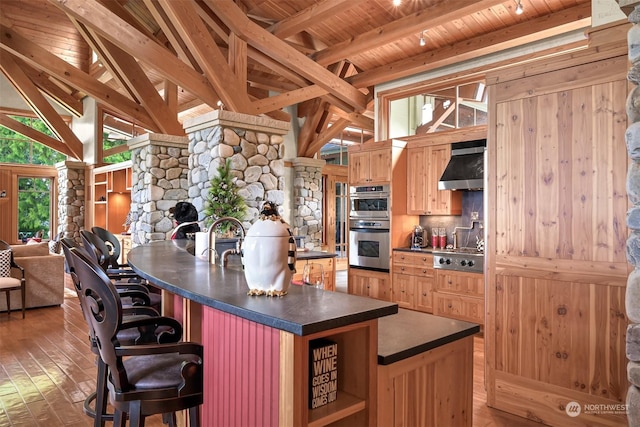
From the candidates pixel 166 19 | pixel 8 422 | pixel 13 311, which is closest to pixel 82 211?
pixel 13 311

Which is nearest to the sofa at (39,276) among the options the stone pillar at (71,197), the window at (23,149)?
→ the stone pillar at (71,197)

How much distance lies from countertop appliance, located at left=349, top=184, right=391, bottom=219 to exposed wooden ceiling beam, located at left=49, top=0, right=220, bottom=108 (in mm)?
2461

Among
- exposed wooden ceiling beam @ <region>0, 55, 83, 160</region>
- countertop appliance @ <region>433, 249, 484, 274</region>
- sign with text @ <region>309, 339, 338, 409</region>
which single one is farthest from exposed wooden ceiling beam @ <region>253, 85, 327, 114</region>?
exposed wooden ceiling beam @ <region>0, 55, 83, 160</region>

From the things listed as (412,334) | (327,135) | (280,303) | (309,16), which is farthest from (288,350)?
(327,135)

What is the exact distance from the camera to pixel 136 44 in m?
4.77

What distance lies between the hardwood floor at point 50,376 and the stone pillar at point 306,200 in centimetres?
445

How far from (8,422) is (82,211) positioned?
28.5ft

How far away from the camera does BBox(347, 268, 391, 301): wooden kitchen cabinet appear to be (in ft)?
19.9

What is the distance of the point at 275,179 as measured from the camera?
17.6 ft

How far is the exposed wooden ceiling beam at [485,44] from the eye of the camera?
15.0ft

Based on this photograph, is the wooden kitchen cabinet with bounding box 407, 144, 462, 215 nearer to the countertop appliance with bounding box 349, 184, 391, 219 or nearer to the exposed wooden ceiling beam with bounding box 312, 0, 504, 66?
the countertop appliance with bounding box 349, 184, 391, 219

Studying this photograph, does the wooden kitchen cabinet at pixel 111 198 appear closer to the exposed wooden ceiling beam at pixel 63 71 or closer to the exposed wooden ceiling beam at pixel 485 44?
the exposed wooden ceiling beam at pixel 63 71

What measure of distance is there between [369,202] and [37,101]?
7.33 metres

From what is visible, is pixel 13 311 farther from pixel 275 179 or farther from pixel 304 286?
pixel 304 286
